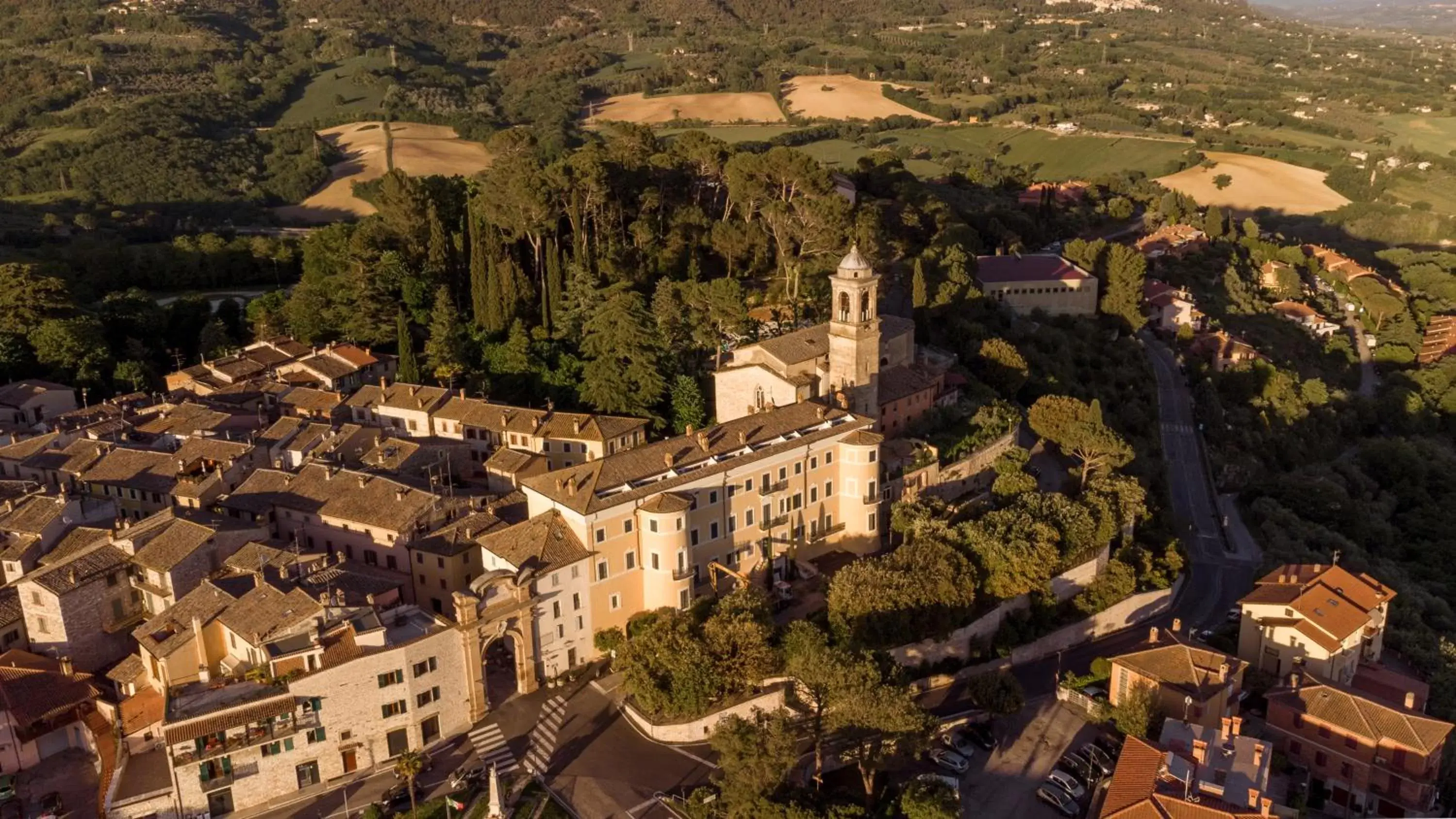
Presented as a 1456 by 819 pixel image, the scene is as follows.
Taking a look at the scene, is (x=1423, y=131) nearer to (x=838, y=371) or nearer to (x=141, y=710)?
(x=838, y=371)

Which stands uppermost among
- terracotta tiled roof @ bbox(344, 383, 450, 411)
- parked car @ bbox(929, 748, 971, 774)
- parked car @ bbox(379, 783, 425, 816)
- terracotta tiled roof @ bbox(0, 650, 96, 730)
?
Result: terracotta tiled roof @ bbox(344, 383, 450, 411)

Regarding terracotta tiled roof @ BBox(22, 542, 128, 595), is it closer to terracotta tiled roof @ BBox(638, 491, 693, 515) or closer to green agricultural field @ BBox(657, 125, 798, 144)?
terracotta tiled roof @ BBox(638, 491, 693, 515)

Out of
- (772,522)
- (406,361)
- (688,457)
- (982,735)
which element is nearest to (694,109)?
(406,361)

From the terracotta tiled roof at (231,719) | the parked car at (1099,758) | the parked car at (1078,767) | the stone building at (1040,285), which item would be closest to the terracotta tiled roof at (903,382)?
the parked car at (1099,758)

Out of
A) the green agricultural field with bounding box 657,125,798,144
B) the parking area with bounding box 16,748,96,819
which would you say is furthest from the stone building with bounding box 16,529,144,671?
the green agricultural field with bounding box 657,125,798,144

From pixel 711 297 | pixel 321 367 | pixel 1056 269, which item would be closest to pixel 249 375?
pixel 321 367

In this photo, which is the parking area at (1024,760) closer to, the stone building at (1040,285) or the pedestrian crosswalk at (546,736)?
the pedestrian crosswalk at (546,736)

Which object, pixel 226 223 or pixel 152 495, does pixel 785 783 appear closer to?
pixel 152 495
